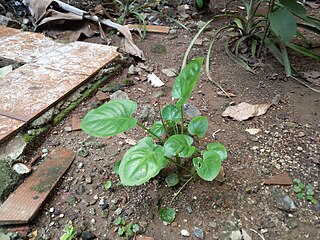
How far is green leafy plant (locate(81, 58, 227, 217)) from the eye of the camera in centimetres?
94

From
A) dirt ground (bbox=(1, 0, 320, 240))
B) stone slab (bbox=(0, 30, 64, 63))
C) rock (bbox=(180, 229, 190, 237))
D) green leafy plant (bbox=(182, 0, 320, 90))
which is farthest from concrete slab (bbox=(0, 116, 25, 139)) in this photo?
green leafy plant (bbox=(182, 0, 320, 90))

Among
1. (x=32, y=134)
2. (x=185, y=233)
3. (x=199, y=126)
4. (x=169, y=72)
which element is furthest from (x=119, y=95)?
(x=185, y=233)

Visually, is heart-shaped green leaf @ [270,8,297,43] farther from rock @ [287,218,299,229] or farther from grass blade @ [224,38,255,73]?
rock @ [287,218,299,229]

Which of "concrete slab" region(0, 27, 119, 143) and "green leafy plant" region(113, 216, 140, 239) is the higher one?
"concrete slab" region(0, 27, 119, 143)

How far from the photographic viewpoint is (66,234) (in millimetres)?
1007

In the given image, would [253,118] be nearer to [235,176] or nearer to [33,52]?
[235,176]

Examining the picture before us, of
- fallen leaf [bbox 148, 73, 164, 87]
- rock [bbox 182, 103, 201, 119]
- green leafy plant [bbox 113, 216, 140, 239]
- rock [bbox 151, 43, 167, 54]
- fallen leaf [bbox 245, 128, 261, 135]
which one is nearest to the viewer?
green leafy plant [bbox 113, 216, 140, 239]

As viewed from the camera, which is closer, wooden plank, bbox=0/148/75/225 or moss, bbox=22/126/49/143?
wooden plank, bbox=0/148/75/225

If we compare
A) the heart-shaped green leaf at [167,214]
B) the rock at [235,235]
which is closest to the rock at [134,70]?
the heart-shaped green leaf at [167,214]

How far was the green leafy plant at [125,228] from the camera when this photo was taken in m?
1.02

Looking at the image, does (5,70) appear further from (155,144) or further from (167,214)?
(167,214)

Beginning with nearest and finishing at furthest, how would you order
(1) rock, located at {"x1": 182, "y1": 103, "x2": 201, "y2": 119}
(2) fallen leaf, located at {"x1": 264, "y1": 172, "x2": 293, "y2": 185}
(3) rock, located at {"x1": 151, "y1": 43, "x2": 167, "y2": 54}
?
(2) fallen leaf, located at {"x1": 264, "y1": 172, "x2": 293, "y2": 185} → (1) rock, located at {"x1": 182, "y1": 103, "x2": 201, "y2": 119} → (3) rock, located at {"x1": 151, "y1": 43, "x2": 167, "y2": 54}

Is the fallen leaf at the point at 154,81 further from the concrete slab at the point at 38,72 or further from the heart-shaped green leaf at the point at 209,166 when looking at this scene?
the heart-shaped green leaf at the point at 209,166

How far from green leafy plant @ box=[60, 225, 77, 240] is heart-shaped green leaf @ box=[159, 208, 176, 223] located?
280 mm
